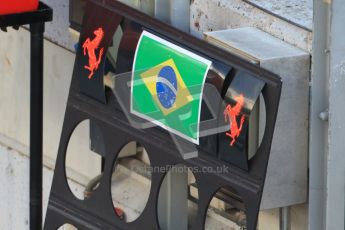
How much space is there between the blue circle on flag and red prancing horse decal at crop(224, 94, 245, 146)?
28cm

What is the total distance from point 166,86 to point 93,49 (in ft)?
1.66

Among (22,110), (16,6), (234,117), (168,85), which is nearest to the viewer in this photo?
(234,117)

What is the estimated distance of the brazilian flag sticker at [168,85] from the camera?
13.4 ft

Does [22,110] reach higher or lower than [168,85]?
lower

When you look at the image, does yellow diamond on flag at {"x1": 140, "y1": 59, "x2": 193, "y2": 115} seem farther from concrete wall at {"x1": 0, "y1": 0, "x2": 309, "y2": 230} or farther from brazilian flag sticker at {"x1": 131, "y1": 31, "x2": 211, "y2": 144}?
concrete wall at {"x1": 0, "y1": 0, "x2": 309, "y2": 230}

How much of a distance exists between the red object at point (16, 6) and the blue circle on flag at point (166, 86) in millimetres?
678

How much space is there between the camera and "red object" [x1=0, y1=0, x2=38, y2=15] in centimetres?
448

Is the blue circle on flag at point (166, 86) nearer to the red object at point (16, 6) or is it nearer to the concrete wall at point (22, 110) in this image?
the red object at point (16, 6)

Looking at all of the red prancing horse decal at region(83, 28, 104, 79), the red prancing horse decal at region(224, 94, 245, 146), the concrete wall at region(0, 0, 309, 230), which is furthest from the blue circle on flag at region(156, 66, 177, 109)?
the concrete wall at region(0, 0, 309, 230)

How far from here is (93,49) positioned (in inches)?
180

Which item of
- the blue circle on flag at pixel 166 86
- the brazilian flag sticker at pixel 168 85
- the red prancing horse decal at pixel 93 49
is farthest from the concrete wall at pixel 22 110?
the blue circle on flag at pixel 166 86

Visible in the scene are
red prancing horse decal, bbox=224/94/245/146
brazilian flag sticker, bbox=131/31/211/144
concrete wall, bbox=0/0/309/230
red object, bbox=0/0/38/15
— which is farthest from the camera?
concrete wall, bbox=0/0/309/230

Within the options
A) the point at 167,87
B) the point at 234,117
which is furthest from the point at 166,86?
the point at 234,117

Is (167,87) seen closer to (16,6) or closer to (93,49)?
(93,49)
